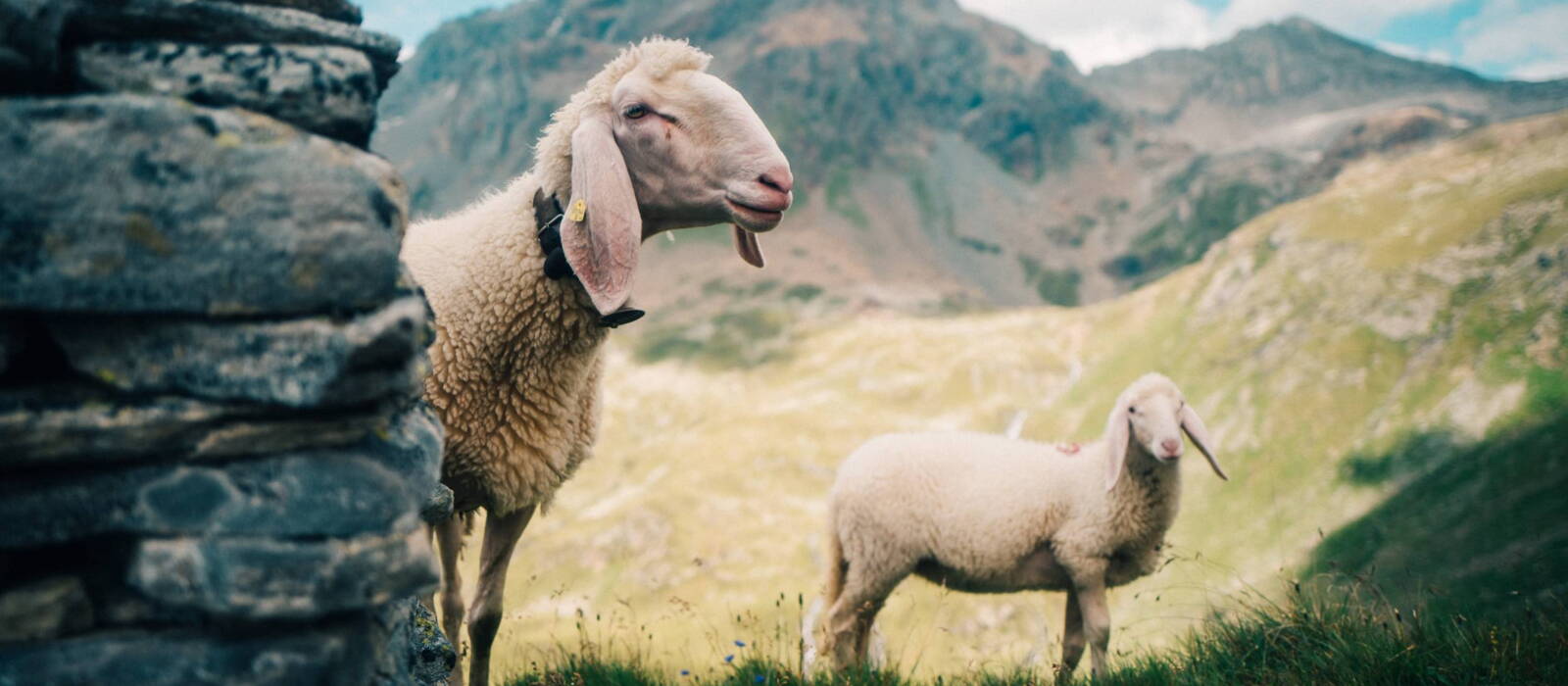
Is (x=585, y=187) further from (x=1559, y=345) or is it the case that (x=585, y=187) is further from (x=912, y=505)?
(x=1559, y=345)

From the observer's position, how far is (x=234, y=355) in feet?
10.5

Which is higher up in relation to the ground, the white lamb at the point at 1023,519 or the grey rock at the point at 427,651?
the grey rock at the point at 427,651

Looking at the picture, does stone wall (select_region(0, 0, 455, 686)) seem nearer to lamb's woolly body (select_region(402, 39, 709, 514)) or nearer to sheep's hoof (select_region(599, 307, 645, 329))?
sheep's hoof (select_region(599, 307, 645, 329))

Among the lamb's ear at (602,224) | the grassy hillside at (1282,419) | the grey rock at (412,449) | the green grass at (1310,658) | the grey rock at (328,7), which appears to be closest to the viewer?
the grey rock at (412,449)

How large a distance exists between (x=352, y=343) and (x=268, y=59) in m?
1.30

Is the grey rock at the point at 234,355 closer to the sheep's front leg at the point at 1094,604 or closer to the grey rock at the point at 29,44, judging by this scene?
the grey rock at the point at 29,44

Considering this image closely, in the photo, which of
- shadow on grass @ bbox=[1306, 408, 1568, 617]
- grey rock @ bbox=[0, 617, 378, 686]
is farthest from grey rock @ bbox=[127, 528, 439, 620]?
shadow on grass @ bbox=[1306, 408, 1568, 617]

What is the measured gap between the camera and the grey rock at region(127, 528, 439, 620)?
311 centimetres

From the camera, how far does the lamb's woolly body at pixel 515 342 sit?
586 centimetres

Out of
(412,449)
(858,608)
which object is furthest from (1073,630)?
(412,449)

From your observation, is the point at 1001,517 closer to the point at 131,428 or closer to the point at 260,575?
the point at 260,575

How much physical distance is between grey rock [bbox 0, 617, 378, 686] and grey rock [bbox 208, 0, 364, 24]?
266 centimetres

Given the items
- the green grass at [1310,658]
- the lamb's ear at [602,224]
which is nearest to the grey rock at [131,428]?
the lamb's ear at [602,224]

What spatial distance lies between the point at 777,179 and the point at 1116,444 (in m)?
6.29
